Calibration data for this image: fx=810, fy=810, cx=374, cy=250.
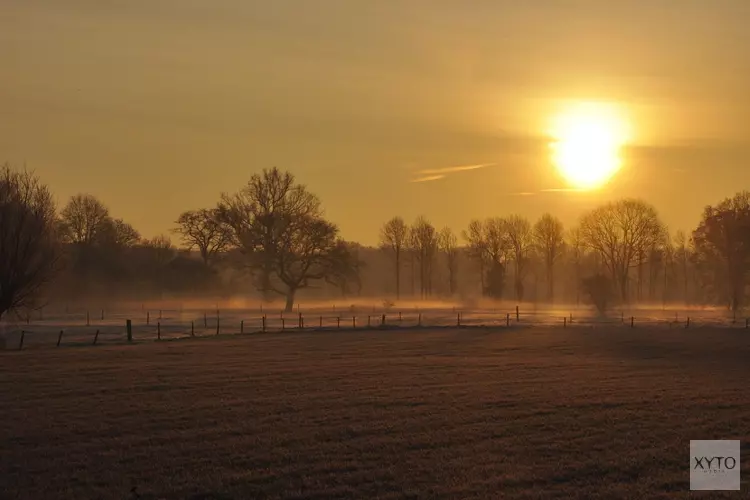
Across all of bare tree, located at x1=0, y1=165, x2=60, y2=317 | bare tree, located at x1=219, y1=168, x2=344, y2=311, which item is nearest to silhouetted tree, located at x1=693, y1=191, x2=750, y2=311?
bare tree, located at x1=219, y1=168, x2=344, y2=311

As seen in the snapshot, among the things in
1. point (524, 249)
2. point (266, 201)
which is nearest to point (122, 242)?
point (266, 201)

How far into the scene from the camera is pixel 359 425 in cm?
1845

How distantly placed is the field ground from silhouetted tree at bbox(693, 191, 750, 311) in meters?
47.3

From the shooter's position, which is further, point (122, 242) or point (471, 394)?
point (122, 242)

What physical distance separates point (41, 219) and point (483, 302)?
67811 mm

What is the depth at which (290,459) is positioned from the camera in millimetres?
15492

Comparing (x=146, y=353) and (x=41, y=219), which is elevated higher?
(x=41, y=219)

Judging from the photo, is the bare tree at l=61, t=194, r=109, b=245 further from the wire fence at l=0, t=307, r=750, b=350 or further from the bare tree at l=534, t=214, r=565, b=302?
the bare tree at l=534, t=214, r=565, b=302

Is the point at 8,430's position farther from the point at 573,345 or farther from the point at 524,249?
the point at 524,249
